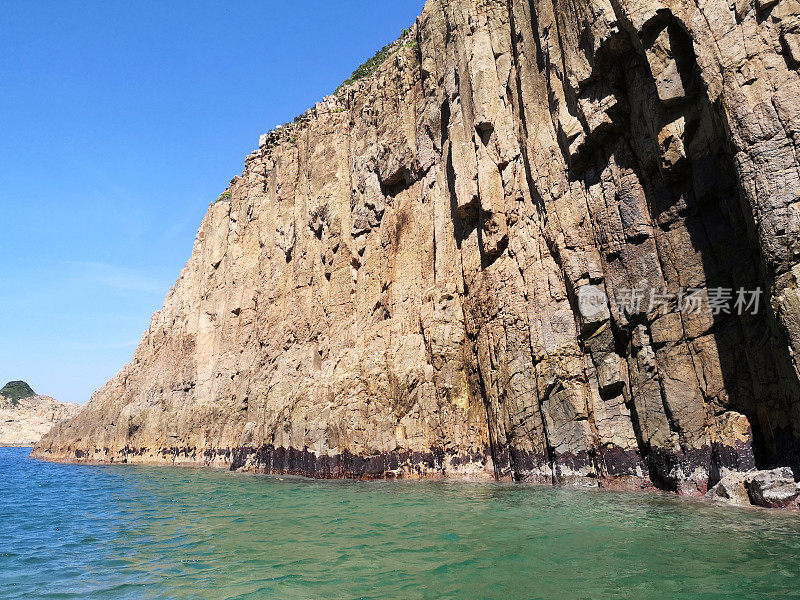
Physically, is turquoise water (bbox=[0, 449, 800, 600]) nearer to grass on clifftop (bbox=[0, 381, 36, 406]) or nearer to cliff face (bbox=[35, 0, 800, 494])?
cliff face (bbox=[35, 0, 800, 494])

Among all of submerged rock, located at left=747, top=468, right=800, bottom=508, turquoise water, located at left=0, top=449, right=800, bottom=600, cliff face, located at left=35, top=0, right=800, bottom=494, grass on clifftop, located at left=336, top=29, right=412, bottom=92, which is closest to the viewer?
turquoise water, located at left=0, top=449, right=800, bottom=600

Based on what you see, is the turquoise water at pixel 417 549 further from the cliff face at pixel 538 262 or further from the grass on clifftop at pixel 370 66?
the grass on clifftop at pixel 370 66

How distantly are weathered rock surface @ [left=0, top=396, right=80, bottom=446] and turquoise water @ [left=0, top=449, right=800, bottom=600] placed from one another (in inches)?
4375

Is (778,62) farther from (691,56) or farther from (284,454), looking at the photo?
(284,454)

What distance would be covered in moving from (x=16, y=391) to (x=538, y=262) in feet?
556

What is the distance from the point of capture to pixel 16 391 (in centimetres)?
14825

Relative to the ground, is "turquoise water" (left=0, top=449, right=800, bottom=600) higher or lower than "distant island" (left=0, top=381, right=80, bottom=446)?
lower

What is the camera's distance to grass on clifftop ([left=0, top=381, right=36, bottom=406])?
143 meters

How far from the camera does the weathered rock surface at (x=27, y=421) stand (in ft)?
373

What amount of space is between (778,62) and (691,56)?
10.4ft

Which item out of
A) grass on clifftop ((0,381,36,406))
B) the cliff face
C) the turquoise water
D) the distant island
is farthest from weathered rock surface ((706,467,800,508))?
grass on clifftop ((0,381,36,406))

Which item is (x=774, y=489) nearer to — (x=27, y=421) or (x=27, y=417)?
(x=27, y=421)

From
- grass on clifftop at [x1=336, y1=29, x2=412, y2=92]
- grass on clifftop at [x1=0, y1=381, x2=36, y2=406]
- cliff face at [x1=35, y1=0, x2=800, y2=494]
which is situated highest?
grass on clifftop at [x1=336, y1=29, x2=412, y2=92]

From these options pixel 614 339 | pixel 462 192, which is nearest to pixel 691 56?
pixel 614 339
